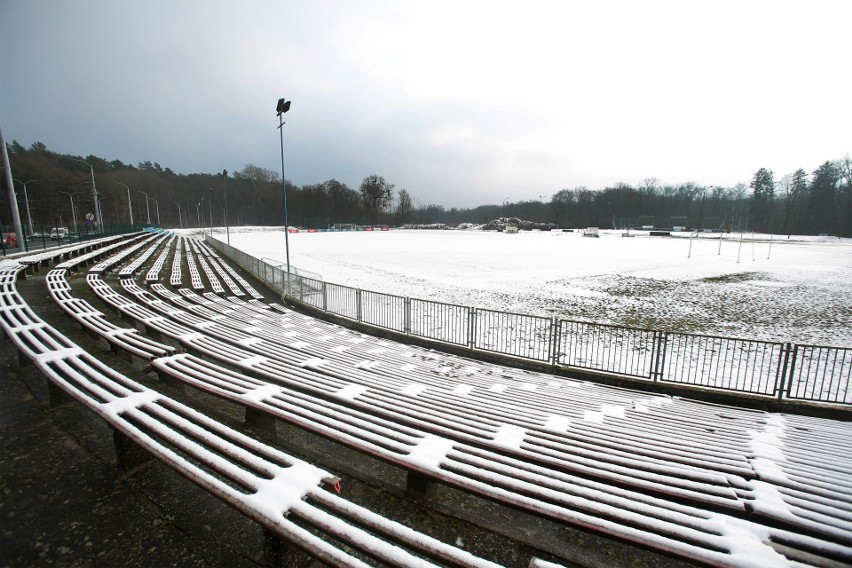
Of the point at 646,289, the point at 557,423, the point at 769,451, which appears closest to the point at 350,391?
the point at 557,423

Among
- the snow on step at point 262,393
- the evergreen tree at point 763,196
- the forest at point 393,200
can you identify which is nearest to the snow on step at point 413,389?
the snow on step at point 262,393

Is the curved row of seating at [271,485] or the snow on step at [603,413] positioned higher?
the curved row of seating at [271,485]

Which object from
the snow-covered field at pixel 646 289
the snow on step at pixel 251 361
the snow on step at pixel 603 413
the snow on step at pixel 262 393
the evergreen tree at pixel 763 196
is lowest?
the snow-covered field at pixel 646 289

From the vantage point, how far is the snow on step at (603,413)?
5801 mm

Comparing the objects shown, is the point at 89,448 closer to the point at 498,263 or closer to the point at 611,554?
the point at 611,554

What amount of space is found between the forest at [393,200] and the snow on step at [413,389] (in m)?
101

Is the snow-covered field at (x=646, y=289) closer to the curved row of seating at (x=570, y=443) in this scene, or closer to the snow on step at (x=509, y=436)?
the curved row of seating at (x=570, y=443)

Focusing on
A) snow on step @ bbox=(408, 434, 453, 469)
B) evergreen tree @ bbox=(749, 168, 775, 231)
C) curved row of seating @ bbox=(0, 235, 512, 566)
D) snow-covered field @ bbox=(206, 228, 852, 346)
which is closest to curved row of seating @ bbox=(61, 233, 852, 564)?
snow on step @ bbox=(408, 434, 453, 469)

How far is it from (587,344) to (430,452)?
29.2 feet

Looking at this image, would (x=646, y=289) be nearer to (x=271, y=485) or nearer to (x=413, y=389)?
(x=413, y=389)

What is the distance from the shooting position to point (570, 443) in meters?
4.36

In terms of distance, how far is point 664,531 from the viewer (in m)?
2.57

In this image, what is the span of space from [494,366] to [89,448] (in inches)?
305

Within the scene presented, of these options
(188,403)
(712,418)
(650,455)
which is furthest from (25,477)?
(712,418)
